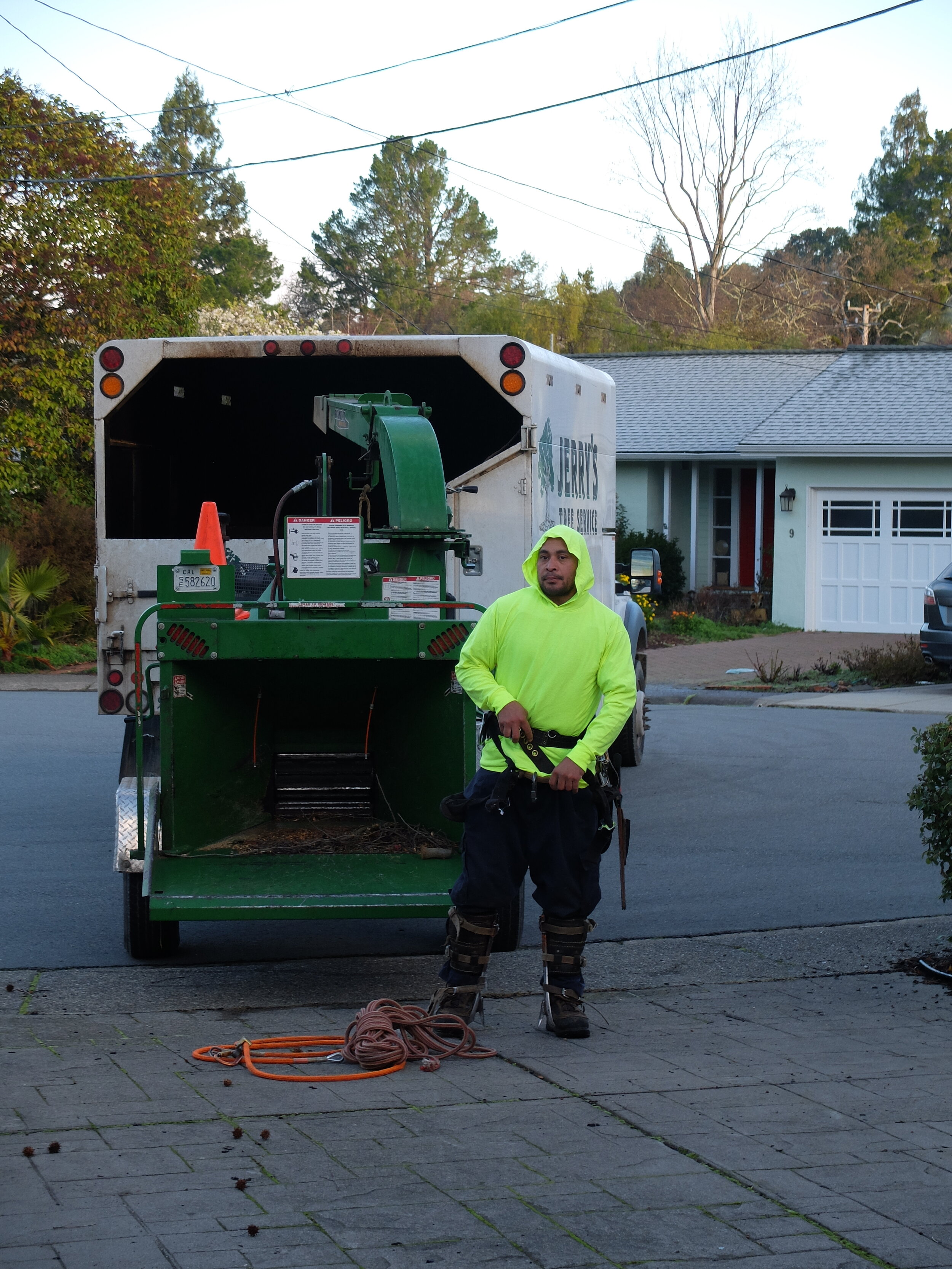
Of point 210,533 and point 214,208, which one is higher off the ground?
point 214,208

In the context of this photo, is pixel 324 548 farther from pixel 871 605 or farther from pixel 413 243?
pixel 413 243

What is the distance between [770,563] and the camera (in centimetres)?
2795

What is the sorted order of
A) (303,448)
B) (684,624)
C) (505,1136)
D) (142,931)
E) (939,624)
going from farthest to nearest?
1. (684,624)
2. (939,624)
3. (303,448)
4. (142,931)
5. (505,1136)

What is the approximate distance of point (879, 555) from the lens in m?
25.2

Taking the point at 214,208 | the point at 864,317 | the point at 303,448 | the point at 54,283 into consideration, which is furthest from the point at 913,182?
the point at 303,448

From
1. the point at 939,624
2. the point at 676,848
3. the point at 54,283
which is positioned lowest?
the point at 676,848

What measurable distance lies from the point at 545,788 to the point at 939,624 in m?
13.0

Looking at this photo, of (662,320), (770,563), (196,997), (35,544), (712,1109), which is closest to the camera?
(712,1109)

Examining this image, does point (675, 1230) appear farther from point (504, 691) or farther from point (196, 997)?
point (196, 997)

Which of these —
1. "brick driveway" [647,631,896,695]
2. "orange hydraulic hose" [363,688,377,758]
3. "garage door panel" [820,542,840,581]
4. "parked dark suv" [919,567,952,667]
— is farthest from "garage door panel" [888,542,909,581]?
"orange hydraulic hose" [363,688,377,758]

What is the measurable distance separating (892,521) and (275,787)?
19862 millimetres

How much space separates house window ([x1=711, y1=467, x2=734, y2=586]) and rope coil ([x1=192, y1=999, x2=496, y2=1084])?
2447 centimetres

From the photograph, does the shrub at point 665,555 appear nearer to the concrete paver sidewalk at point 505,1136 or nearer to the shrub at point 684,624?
the shrub at point 684,624

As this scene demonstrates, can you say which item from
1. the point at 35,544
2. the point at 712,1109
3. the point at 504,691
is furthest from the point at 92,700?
the point at 712,1109
